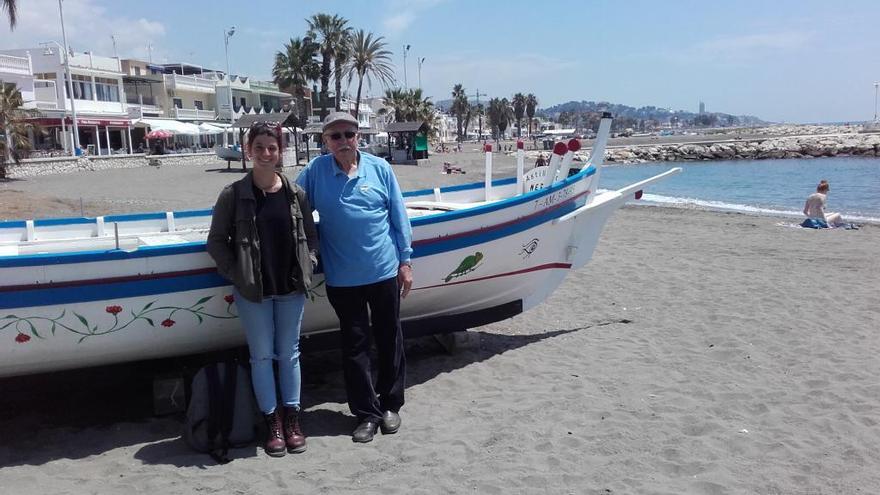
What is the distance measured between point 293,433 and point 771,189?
36.5 meters

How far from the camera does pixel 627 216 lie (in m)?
18.5

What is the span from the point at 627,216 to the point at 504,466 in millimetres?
15531

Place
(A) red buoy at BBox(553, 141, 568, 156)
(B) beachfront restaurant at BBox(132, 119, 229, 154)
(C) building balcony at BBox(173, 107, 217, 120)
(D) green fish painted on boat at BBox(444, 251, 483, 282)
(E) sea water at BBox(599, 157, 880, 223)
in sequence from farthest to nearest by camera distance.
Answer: (C) building balcony at BBox(173, 107, 217, 120) < (B) beachfront restaurant at BBox(132, 119, 229, 154) < (E) sea water at BBox(599, 157, 880, 223) < (A) red buoy at BBox(553, 141, 568, 156) < (D) green fish painted on boat at BBox(444, 251, 483, 282)

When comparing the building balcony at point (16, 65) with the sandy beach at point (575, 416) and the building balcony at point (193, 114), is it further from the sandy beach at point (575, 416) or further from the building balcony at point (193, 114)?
the sandy beach at point (575, 416)

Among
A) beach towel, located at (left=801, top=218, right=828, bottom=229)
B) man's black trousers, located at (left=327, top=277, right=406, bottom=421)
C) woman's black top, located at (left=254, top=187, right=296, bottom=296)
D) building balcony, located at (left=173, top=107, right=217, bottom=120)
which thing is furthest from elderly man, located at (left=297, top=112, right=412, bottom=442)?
A: building balcony, located at (left=173, top=107, right=217, bottom=120)

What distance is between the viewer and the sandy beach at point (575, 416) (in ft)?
12.5

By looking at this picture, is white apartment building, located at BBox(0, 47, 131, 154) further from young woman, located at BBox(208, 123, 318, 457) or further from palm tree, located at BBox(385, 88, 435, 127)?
young woman, located at BBox(208, 123, 318, 457)

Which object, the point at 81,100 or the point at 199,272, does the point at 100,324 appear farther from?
the point at 81,100

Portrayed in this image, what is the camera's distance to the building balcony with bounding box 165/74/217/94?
57562 millimetres

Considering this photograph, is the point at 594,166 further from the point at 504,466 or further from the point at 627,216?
the point at 627,216

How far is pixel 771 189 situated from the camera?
116 ft

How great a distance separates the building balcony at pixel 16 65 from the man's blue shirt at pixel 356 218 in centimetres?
4231

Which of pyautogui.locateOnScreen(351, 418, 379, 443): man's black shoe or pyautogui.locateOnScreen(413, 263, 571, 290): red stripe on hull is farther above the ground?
pyautogui.locateOnScreen(413, 263, 571, 290): red stripe on hull

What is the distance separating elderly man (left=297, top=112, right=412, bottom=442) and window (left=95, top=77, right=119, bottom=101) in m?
51.3
